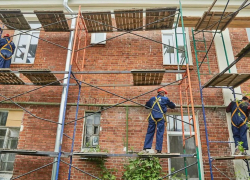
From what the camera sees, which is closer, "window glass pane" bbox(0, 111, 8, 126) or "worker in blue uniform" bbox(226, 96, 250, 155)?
"worker in blue uniform" bbox(226, 96, 250, 155)

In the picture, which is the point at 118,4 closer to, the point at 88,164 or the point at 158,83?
the point at 158,83

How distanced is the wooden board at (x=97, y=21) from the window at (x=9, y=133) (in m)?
3.46

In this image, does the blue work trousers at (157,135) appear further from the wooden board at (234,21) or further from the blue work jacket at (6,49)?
the blue work jacket at (6,49)

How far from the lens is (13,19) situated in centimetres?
705

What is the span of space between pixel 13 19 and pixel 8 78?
2.04 metres

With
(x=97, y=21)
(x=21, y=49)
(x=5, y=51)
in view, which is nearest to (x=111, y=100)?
(x=97, y=21)

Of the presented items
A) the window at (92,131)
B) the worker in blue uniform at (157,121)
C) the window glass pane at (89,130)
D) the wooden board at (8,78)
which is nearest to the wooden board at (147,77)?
the worker in blue uniform at (157,121)

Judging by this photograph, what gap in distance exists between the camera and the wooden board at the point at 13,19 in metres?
6.62

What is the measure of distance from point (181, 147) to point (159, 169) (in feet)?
3.68

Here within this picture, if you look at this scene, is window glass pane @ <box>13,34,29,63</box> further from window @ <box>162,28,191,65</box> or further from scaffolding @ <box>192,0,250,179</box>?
scaffolding @ <box>192,0,250,179</box>

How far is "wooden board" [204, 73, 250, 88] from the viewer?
5.73 m

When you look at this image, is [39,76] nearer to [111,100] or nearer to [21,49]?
[111,100]

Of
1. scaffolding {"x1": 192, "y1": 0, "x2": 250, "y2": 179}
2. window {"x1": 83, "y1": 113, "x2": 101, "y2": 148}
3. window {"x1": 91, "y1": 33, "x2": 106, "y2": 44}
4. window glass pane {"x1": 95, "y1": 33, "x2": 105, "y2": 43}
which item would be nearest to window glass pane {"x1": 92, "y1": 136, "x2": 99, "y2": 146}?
window {"x1": 83, "y1": 113, "x2": 101, "y2": 148}

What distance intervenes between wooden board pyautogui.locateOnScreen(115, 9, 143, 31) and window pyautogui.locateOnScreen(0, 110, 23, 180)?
4116 millimetres
